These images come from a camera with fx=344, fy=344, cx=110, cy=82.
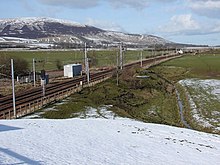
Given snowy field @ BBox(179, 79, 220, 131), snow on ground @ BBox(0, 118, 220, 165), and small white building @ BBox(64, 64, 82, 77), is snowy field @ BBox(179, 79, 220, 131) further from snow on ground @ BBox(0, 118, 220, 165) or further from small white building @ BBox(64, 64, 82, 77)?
small white building @ BBox(64, 64, 82, 77)

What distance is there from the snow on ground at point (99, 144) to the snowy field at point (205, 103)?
10742mm

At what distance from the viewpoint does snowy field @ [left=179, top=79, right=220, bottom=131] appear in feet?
114

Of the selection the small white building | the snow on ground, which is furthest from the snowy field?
the small white building

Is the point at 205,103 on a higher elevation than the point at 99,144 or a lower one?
lower

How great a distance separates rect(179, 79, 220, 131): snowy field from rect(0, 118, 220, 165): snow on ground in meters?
10.7

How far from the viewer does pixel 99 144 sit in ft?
59.0

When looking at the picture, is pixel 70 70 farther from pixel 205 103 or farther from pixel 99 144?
pixel 99 144

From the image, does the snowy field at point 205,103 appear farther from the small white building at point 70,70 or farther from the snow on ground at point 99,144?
the small white building at point 70,70

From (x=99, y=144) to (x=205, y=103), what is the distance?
31639 mm

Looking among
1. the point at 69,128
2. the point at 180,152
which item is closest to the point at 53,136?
the point at 69,128

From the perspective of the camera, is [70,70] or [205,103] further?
[70,70]

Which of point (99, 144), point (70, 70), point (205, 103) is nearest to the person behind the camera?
point (99, 144)

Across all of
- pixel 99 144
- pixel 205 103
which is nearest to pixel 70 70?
pixel 205 103

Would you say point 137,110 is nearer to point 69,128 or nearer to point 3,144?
point 69,128
